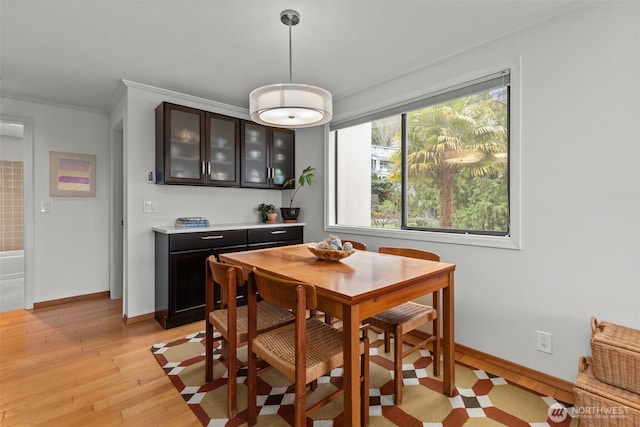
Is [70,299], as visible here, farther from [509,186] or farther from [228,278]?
[509,186]

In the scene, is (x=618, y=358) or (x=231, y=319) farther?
(x=231, y=319)

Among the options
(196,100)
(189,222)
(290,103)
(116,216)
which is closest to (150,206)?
(189,222)

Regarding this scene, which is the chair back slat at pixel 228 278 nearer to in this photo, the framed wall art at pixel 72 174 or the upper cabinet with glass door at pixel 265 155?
the upper cabinet with glass door at pixel 265 155

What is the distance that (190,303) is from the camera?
302 centimetres

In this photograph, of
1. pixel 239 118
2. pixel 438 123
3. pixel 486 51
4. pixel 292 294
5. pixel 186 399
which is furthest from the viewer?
pixel 239 118

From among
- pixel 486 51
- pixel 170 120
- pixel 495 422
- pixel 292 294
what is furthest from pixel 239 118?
pixel 495 422

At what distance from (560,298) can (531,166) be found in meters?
0.86

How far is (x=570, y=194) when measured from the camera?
1.90 meters

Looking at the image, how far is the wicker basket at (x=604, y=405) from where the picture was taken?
1357 mm

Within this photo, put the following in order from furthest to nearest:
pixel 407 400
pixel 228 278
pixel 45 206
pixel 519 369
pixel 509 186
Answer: pixel 45 206
pixel 509 186
pixel 519 369
pixel 407 400
pixel 228 278

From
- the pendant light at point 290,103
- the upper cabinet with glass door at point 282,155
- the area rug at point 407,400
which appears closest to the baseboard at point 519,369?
the area rug at point 407,400

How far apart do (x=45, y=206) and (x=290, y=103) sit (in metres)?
3.47

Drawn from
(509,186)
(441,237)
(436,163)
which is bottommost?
(441,237)

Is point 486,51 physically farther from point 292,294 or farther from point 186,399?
point 186,399
